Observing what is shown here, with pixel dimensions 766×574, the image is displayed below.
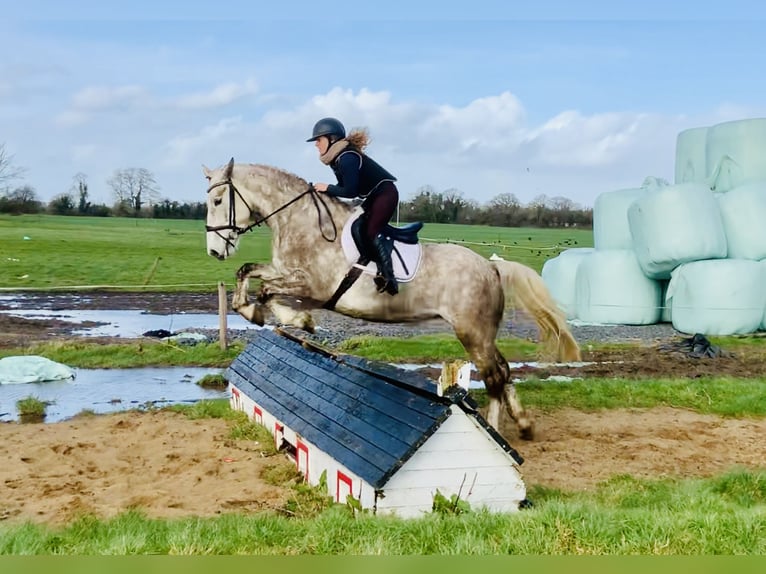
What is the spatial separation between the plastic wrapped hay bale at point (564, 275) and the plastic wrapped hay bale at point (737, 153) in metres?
3.00

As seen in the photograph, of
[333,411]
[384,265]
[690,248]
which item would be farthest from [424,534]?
[690,248]

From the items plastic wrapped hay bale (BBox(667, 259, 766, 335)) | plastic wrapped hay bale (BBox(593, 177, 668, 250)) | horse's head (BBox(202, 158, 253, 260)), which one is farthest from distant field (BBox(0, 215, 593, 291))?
horse's head (BBox(202, 158, 253, 260))

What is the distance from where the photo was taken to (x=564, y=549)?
3.13 meters

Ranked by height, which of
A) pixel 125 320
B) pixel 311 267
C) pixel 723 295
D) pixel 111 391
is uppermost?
pixel 311 267

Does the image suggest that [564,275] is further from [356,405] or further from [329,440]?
[329,440]

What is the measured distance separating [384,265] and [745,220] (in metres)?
11.1

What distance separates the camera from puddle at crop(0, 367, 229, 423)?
816cm

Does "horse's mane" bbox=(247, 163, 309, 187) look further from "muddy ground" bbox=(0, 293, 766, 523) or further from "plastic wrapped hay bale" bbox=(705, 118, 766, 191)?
"plastic wrapped hay bale" bbox=(705, 118, 766, 191)

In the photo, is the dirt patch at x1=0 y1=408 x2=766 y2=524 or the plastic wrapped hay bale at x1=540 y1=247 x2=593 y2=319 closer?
the dirt patch at x1=0 y1=408 x2=766 y2=524

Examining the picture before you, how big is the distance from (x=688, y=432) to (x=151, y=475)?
174 inches

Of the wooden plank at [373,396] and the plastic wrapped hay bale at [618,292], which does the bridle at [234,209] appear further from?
the plastic wrapped hay bale at [618,292]

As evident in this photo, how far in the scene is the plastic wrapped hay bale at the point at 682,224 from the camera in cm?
1362

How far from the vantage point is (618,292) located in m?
15.1

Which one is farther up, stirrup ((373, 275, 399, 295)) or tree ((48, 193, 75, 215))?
tree ((48, 193, 75, 215))
